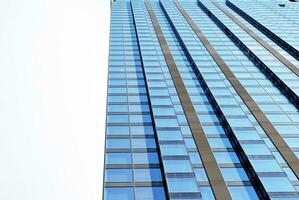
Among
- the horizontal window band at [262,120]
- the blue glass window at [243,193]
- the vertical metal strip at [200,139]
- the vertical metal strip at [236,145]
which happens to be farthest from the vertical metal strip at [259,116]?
the vertical metal strip at [200,139]

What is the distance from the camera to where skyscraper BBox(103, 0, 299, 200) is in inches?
1219

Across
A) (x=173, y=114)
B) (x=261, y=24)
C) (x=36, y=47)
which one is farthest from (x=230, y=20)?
(x=36, y=47)

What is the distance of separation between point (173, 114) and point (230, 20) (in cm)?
4836

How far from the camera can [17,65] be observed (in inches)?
280

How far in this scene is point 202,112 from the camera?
141 ft

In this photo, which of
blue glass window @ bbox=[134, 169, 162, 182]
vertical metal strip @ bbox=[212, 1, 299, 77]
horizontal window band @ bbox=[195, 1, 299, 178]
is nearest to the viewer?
blue glass window @ bbox=[134, 169, 162, 182]

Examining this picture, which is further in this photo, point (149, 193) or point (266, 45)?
point (266, 45)

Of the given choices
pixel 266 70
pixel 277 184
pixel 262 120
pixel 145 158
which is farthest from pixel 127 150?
pixel 266 70

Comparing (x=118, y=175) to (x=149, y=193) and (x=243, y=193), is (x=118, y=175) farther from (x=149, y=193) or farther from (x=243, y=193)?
(x=243, y=193)

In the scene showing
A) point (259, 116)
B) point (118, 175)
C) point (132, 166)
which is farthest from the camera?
point (259, 116)

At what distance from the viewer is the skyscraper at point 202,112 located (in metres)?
31.0

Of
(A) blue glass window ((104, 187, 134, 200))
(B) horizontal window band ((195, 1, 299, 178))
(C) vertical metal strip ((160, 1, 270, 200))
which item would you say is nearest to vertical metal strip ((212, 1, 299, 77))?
(B) horizontal window band ((195, 1, 299, 178))

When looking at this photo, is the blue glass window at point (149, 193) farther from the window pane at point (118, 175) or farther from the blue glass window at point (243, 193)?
the blue glass window at point (243, 193)

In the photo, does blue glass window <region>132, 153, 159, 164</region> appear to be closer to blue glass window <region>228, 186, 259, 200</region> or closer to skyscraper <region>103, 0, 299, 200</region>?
skyscraper <region>103, 0, 299, 200</region>
